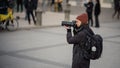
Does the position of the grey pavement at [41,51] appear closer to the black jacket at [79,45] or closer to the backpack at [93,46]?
the black jacket at [79,45]

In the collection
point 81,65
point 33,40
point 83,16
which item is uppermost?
point 83,16

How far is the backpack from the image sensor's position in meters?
6.99

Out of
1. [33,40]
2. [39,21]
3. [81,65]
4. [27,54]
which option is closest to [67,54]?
[27,54]

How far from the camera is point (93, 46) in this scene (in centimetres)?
699

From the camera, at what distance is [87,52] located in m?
7.13

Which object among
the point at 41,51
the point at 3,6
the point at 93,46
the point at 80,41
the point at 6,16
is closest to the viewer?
the point at 93,46

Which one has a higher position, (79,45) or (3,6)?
(79,45)

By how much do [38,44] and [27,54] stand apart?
227cm

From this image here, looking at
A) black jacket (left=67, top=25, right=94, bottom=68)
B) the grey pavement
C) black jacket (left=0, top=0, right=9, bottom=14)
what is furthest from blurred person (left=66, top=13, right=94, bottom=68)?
black jacket (left=0, top=0, right=9, bottom=14)

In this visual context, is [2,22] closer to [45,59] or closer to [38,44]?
[38,44]

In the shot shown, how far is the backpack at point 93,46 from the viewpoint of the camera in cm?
699

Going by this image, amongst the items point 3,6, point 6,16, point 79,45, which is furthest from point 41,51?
point 3,6

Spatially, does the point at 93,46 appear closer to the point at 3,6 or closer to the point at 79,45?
the point at 79,45

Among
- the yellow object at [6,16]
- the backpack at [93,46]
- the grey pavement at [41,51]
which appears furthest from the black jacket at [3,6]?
the backpack at [93,46]
